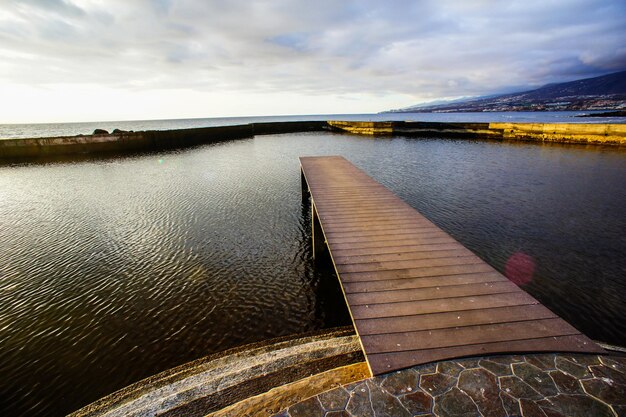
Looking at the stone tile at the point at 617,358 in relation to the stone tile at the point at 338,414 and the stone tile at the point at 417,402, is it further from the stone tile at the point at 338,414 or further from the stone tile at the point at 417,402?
the stone tile at the point at 338,414

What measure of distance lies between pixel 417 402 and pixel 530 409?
1.07 metres

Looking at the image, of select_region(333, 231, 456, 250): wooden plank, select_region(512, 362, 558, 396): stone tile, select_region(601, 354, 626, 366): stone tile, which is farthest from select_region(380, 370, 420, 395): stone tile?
select_region(333, 231, 456, 250): wooden plank

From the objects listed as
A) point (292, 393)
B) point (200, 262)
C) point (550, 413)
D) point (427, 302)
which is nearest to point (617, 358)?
point (550, 413)

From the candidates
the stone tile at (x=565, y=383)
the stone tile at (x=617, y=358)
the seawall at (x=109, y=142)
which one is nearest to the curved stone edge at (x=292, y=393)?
the stone tile at (x=565, y=383)

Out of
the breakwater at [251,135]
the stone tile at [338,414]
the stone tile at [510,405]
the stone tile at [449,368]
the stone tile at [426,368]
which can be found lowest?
the stone tile at [510,405]

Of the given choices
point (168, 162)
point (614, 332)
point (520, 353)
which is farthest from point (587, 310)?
point (168, 162)

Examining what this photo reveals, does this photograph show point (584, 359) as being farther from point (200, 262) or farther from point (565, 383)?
point (200, 262)

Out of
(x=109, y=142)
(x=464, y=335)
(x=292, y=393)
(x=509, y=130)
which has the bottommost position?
(x=292, y=393)

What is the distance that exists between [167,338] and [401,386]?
464 cm

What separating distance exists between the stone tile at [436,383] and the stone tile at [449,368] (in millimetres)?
57

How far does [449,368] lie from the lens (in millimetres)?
3195

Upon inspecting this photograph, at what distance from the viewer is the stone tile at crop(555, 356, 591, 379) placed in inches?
120

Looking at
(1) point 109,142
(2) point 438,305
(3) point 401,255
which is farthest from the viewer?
(1) point 109,142

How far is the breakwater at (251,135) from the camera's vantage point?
86.5ft
